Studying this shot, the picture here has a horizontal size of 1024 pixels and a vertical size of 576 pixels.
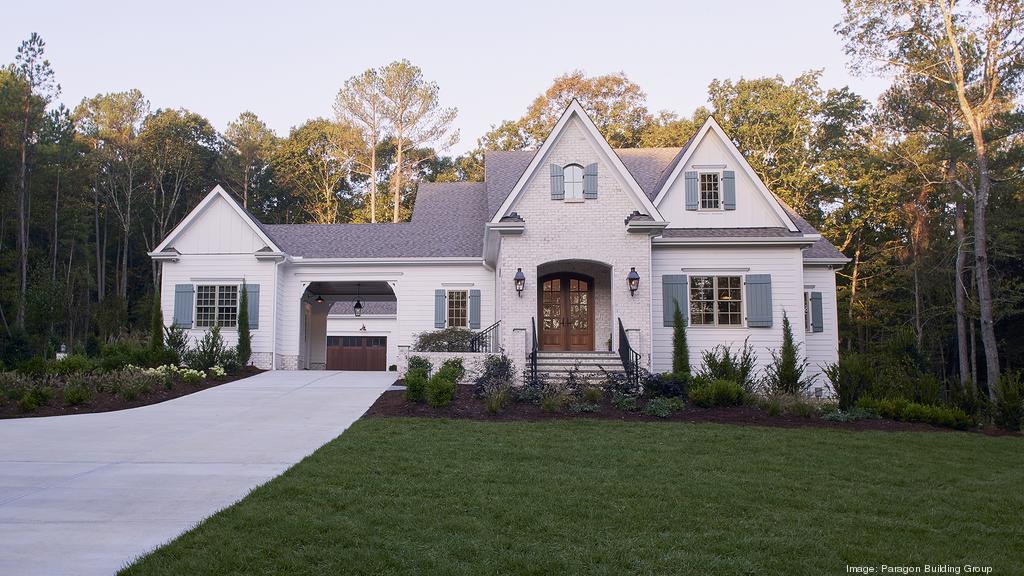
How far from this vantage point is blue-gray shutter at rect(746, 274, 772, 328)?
1842 centimetres

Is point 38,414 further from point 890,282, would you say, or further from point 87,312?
point 890,282

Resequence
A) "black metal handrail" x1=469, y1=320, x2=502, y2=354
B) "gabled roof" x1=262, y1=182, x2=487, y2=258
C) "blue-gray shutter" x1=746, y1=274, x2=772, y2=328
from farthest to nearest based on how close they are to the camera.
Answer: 1. "gabled roof" x1=262, y1=182, x2=487, y2=258
2. "blue-gray shutter" x1=746, y1=274, x2=772, y2=328
3. "black metal handrail" x1=469, y1=320, x2=502, y2=354

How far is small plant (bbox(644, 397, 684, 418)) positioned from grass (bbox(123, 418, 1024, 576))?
A: 93.8 inches

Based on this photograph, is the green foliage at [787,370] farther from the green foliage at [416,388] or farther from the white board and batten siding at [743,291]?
the green foliage at [416,388]

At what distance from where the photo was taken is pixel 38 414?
1261 centimetres

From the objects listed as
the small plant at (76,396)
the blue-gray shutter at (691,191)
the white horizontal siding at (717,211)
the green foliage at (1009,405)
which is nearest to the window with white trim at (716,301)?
the white horizontal siding at (717,211)

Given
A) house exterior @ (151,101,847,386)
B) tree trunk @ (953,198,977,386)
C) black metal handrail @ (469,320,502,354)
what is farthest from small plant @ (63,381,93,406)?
tree trunk @ (953,198,977,386)

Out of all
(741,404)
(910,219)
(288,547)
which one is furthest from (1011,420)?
(910,219)

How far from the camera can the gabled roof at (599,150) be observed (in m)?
17.3

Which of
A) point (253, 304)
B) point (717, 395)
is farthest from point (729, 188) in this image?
point (253, 304)

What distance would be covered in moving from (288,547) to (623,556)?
7.51ft

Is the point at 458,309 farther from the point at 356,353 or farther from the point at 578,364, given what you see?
the point at 356,353

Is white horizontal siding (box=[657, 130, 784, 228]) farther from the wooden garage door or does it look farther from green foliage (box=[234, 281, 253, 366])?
the wooden garage door

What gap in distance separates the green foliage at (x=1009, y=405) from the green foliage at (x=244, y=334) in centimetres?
1739
